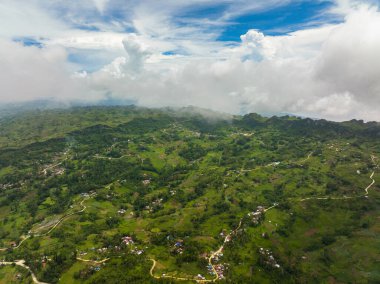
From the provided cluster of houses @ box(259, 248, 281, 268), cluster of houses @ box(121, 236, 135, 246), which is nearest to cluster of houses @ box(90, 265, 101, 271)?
cluster of houses @ box(121, 236, 135, 246)

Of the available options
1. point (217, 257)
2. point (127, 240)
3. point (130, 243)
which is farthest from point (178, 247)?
point (127, 240)

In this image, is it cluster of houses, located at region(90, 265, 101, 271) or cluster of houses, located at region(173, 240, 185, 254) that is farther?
cluster of houses, located at region(173, 240, 185, 254)

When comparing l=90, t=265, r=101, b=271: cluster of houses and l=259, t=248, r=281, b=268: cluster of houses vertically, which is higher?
l=90, t=265, r=101, b=271: cluster of houses

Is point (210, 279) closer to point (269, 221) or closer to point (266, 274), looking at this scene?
point (266, 274)

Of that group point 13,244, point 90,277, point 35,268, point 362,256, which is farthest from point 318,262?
point 13,244

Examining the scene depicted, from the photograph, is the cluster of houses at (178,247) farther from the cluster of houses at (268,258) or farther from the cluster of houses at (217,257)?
the cluster of houses at (268,258)

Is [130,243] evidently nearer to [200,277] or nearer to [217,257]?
[200,277]

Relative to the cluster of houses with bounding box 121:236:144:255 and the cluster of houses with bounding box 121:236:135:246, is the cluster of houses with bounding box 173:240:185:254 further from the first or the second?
the cluster of houses with bounding box 121:236:135:246

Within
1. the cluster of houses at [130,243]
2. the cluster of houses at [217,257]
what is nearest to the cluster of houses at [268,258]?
the cluster of houses at [217,257]
